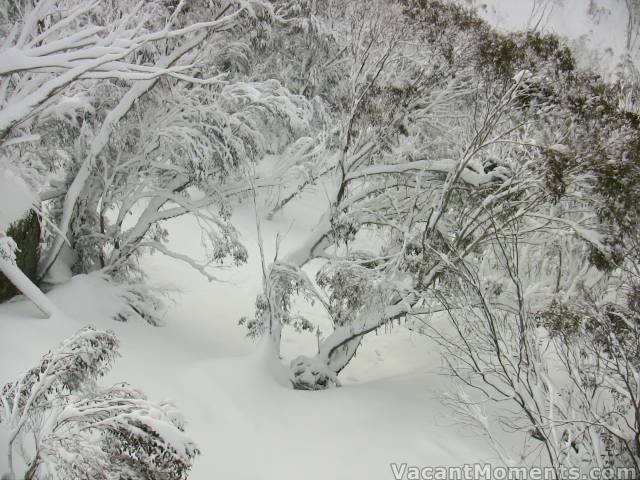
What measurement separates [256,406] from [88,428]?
3.03 m

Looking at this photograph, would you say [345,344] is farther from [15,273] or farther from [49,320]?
[15,273]

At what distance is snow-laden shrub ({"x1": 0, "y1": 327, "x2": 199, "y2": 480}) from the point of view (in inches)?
96.0

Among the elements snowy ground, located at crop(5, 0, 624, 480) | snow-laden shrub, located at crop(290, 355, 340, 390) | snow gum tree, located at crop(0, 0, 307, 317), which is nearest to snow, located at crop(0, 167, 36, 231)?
snow gum tree, located at crop(0, 0, 307, 317)

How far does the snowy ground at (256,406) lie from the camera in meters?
4.63

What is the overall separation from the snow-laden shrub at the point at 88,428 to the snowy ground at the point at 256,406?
1724 mm

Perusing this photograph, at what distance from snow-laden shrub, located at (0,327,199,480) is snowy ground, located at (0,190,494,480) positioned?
67.9 inches

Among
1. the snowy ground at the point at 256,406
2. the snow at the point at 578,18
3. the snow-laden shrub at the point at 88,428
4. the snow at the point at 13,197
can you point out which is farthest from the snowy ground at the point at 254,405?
the snow at the point at 578,18

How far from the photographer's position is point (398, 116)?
6562 millimetres

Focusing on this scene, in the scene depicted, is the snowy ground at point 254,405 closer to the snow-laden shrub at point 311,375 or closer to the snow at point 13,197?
the snow-laden shrub at point 311,375

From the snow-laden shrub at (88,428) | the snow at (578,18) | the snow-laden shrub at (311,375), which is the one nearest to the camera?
the snow-laden shrub at (88,428)

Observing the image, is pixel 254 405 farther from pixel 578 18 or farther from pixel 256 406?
pixel 578 18

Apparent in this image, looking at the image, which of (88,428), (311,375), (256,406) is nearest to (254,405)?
(256,406)

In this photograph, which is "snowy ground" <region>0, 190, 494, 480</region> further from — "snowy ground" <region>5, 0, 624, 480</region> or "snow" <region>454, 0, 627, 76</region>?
"snow" <region>454, 0, 627, 76</region>

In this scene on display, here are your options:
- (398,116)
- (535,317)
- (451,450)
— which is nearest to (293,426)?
(451,450)
